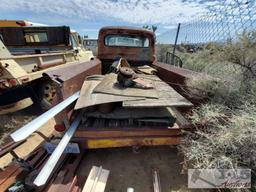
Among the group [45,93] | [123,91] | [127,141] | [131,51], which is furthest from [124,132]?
[131,51]

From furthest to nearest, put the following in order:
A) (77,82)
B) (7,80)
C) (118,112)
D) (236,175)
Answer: (7,80)
(77,82)
(118,112)
(236,175)

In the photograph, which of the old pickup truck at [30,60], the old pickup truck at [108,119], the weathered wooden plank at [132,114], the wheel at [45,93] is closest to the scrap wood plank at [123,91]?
the old pickup truck at [108,119]

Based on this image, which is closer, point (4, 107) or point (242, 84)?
point (242, 84)

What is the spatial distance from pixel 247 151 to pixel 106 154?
182 centimetres

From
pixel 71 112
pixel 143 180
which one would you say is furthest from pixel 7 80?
pixel 143 180

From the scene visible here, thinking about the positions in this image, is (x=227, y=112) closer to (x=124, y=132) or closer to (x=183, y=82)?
(x=183, y=82)

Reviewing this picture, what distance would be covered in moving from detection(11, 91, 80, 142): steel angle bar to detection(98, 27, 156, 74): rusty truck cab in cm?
306

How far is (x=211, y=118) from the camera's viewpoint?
6.25ft

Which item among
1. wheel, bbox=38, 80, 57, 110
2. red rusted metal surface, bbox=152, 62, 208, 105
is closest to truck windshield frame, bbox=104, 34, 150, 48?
red rusted metal surface, bbox=152, 62, 208, 105

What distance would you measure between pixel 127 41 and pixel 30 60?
8.85 feet

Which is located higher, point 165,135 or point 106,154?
point 165,135

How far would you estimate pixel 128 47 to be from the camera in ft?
16.6

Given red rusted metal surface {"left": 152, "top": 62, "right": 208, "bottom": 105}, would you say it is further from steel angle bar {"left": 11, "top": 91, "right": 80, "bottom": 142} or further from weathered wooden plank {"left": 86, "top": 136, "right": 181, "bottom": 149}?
steel angle bar {"left": 11, "top": 91, "right": 80, "bottom": 142}

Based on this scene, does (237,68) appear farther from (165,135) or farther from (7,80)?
(7,80)
